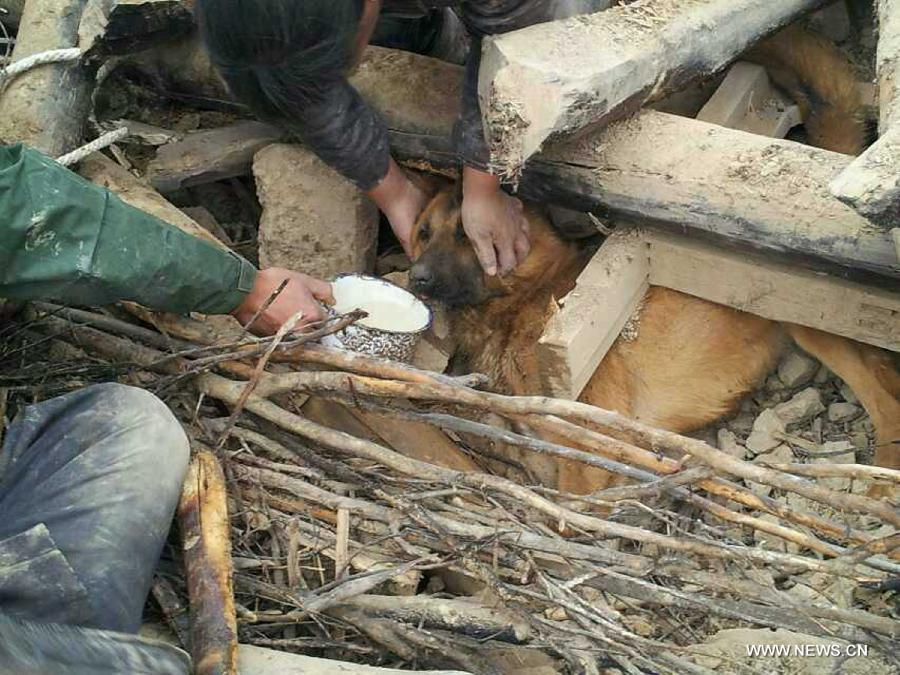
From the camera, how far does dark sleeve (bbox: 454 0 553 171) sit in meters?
2.67

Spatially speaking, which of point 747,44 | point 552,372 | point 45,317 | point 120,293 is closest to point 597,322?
point 552,372

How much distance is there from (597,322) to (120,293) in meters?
1.26

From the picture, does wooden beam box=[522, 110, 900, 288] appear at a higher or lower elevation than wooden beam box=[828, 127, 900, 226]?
lower

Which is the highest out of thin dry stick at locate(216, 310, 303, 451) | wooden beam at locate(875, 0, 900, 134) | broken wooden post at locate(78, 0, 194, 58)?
wooden beam at locate(875, 0, 900, 134)

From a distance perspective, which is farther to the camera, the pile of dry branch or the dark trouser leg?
the pile of dry branch

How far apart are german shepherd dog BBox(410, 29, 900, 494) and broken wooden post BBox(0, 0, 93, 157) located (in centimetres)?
117

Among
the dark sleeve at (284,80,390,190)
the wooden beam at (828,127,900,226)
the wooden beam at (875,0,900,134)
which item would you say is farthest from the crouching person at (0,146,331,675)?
the wooden beam at (875,0,900,134)

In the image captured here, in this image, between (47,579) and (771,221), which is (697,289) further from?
(47,579)

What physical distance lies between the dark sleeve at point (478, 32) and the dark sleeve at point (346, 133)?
30cm

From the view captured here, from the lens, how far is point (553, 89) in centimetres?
233

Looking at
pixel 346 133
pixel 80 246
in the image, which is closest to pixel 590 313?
pixel 346 133

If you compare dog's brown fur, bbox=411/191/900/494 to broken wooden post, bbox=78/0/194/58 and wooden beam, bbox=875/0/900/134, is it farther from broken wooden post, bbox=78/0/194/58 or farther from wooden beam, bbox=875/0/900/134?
broken wooden post, bbox=78/0/194/58

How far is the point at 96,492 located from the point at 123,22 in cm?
171

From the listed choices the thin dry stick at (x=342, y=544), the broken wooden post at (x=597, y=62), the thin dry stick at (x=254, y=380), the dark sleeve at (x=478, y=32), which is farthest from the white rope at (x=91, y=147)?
the thin dry stick at (x=342, y=544)
